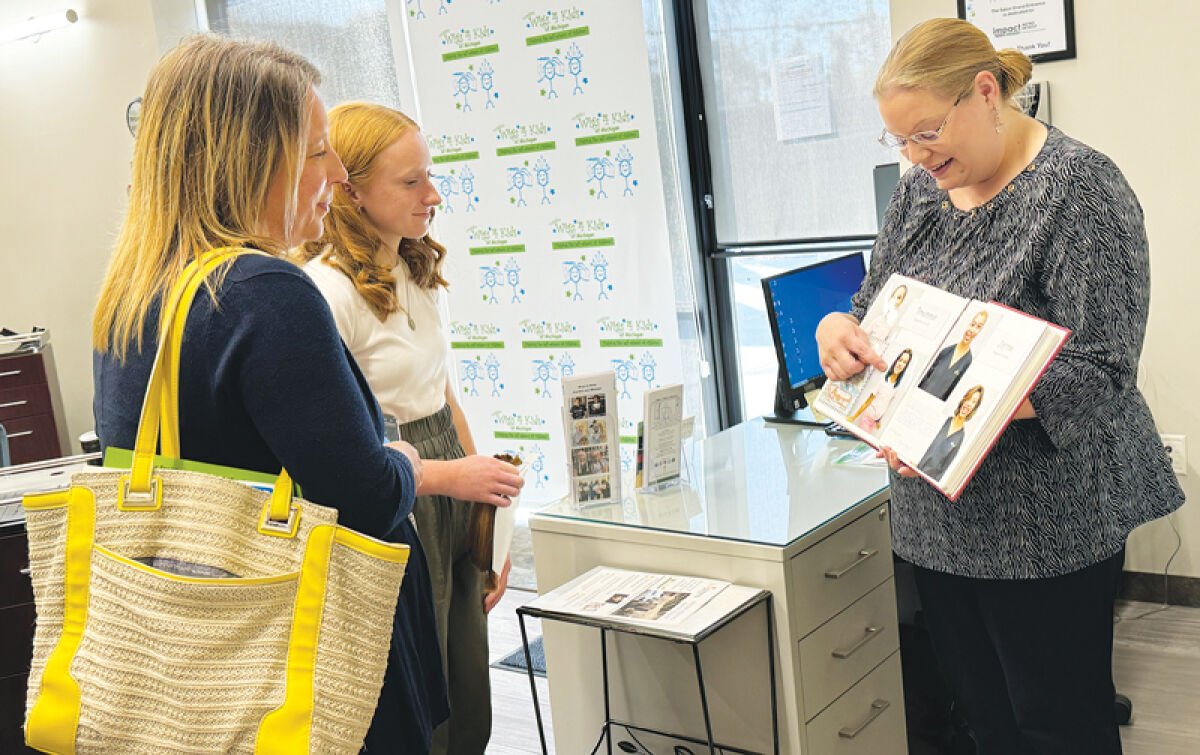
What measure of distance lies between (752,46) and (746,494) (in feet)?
7.45

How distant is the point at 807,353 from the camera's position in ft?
9.16

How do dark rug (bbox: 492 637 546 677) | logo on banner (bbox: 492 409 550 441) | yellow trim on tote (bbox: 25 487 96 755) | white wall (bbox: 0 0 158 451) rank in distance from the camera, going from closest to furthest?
yellow trim on tote (bbox: 25 487 96 755) < dark rug (bbox: 492 637 546 677) < logo on banner (bbox: 492 409 550 441) < white wall (bbox: 0 0 158 451)

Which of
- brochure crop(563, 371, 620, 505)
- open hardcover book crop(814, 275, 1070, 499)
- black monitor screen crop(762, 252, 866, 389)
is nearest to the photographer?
open hardcover book crop(814, 275, 1070, 499)

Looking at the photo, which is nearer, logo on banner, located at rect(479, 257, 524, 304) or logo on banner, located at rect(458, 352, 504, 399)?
logo on banner, located at rect(479, 257, 524, 304)

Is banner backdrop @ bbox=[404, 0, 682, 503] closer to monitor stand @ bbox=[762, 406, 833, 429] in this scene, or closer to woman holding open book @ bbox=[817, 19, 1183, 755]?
monitor stand @ bbox=[762, 406, 833, 429]

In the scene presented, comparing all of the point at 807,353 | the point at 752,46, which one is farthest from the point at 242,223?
the point at 752,46

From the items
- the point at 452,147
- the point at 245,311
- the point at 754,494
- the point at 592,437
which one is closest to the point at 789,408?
the point at 754,494

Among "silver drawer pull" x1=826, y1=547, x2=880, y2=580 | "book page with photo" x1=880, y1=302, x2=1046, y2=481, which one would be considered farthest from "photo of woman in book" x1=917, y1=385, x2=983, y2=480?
"silver drawer pull" x1=826, y1=547, x2=880, y2=580

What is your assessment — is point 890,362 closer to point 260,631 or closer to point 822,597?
point 822,597

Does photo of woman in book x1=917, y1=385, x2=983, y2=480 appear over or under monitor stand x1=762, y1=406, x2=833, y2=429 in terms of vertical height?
over

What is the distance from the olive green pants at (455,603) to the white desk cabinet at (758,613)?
249mm

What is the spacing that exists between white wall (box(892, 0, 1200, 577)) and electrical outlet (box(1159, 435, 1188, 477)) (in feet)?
0.06

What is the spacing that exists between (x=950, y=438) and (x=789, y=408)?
1239mm

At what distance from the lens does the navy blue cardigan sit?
1187mm
